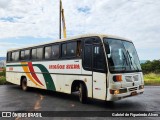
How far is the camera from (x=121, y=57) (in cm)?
1142

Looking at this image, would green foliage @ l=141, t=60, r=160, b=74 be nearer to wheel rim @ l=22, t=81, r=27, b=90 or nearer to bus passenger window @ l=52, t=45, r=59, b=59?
wheel rim @ l=22, t=81, r=27, b=90

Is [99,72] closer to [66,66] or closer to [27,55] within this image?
[66,66]

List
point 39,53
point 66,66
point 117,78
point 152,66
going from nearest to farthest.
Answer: point 117,78 → point 66,66 → point 39,53 → point 152,66

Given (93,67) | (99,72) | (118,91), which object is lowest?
(118,91)

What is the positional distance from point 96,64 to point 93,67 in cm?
24

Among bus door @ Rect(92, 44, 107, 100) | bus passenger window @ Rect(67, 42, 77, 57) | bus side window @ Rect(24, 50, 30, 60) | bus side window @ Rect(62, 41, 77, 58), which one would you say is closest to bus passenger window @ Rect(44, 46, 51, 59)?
bus side window @ Rect(62, 41, 77, 58)

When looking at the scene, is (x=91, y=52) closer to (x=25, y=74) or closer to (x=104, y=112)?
(x=104, y=112)

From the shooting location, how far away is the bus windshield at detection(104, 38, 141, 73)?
36.0 ft

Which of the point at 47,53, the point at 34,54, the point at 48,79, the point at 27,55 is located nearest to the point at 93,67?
the point at 48,79

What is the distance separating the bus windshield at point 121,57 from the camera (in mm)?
10983

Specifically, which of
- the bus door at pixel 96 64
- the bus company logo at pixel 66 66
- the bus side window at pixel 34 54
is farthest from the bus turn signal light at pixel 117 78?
the bus side window at pixel 34 54

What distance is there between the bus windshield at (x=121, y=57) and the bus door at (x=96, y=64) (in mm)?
341

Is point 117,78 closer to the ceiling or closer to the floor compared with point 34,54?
closer to the floor

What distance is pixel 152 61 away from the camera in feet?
173
